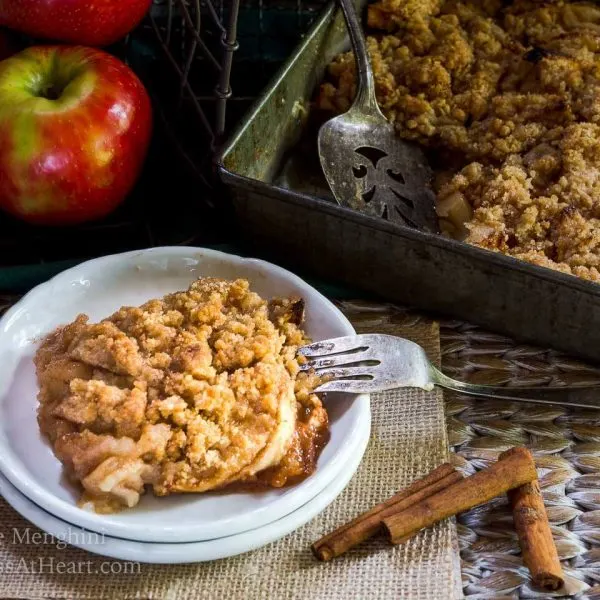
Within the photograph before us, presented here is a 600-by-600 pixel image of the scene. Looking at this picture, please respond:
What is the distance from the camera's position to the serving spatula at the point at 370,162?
1.51 metres

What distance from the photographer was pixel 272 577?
1.10 m

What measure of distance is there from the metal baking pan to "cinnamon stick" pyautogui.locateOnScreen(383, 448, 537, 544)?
244 millimetres

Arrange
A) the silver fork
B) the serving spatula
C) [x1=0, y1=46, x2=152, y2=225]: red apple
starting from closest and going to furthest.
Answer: the silver fork → [x1=0, y1=46, x2=152, y2=225]: red apple → the serving spatula

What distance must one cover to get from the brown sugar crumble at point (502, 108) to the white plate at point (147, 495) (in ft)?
1.16

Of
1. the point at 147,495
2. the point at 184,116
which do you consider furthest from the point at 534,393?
the point at 184,116

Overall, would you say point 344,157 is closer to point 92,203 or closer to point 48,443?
Result: point 92,203

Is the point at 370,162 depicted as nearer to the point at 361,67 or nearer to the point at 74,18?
Answer: the point at 361,67

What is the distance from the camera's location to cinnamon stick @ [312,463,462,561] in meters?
1.11

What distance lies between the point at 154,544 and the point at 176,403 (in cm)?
17

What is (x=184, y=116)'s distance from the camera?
1854mm

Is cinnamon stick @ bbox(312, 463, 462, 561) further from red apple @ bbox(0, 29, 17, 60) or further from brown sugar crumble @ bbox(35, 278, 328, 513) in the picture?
red apple @ bbox(0, 29, 17, 60)

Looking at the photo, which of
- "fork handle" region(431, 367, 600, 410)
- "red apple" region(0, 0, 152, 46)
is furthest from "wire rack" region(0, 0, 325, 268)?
"fork handle" region(431, 367, 600, 410)

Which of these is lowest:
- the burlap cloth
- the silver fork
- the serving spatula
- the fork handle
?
the burlap cloth

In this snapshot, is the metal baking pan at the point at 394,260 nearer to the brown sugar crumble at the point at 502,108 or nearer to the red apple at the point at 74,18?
the brown sugar crumble at the point at 502,108
